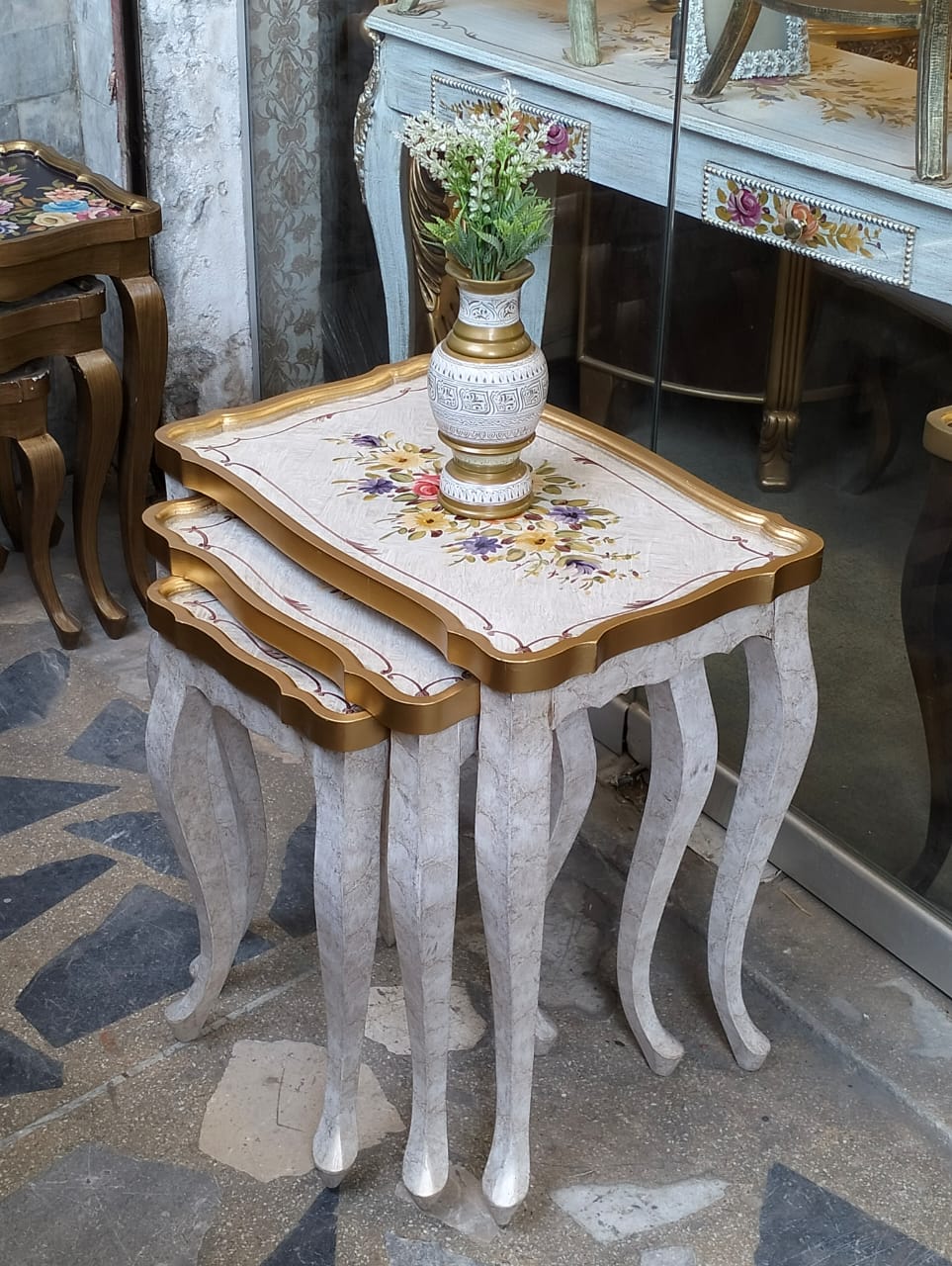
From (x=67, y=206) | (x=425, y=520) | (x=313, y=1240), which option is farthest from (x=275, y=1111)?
(x=67, y=206)

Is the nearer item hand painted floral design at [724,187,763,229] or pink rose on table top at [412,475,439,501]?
pink rose on table top at [412,475,439,501]

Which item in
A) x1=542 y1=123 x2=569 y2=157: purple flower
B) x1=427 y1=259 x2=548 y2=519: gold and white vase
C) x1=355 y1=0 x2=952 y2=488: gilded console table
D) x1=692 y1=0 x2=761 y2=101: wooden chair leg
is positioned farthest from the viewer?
x1=542 y1=123 x2=569 y2=157: purple flower

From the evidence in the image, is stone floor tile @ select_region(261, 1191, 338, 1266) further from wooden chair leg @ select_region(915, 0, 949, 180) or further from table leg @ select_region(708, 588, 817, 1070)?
wooden chair leg @ select_region(915, 0, 949, 180)

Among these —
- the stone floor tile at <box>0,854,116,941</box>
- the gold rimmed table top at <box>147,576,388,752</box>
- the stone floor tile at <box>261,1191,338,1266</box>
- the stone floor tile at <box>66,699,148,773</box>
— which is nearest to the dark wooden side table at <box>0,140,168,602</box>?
the stone floor tile at <box>66,699,148,773</box>

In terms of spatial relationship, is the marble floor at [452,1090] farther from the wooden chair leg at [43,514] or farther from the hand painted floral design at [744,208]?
the hand painted floral design at [744,208]

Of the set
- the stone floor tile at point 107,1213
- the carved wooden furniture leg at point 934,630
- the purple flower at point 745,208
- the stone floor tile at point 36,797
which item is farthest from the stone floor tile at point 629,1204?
the purple flower at point 745,208

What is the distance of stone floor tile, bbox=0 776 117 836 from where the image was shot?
93.7 inches

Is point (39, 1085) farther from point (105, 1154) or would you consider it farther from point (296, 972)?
point (296, 972)

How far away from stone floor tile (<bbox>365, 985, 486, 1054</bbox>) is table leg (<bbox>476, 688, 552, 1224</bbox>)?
296 millimetres

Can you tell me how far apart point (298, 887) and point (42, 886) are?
0.37 m

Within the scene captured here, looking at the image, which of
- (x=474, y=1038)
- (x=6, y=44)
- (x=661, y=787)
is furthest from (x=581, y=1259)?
(x=6, y=44)

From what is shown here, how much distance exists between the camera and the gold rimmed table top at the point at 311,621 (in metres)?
1.47

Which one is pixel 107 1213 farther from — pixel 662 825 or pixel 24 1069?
pixel 662 825

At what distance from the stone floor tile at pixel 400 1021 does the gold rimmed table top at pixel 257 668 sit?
604mm
